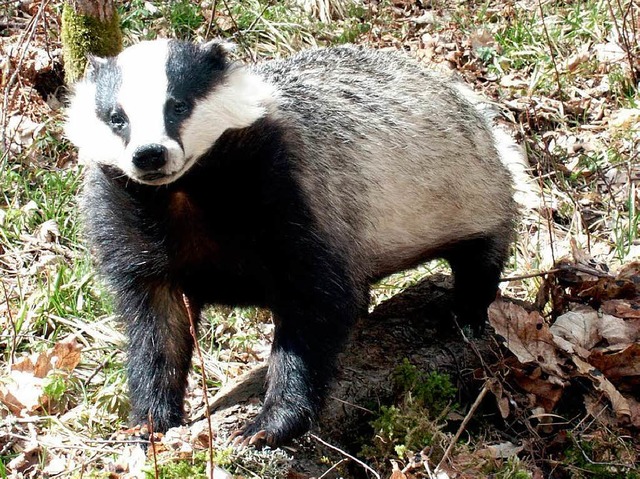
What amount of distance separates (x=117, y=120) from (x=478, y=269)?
92.9 inches

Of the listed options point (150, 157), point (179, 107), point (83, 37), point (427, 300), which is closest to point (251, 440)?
point (150, 157)

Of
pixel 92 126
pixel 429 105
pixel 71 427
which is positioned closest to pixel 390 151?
pixel 429 105

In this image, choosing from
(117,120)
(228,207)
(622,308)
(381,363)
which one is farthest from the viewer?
(622,308)

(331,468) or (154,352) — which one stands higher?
(154,352)

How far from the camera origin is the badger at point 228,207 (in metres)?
3.53

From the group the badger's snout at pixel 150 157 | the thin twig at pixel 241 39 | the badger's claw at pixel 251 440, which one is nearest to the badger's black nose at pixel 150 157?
the badger's snout at pixel 150 157

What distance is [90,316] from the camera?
5.37 metres

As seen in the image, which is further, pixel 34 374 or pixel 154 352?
pixel 34 374

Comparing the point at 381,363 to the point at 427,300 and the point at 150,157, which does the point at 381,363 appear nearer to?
the point at 427,300

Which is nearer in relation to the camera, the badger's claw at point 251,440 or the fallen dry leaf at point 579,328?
the badger's claw at point 251,440

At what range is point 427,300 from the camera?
5.10 meters

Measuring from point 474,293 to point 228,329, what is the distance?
1561 millimetres

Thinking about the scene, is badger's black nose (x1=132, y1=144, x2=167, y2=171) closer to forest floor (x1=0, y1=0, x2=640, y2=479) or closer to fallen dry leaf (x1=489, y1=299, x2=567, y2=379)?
forest floor (x1=0, y1=0, x2=640, y2=479)

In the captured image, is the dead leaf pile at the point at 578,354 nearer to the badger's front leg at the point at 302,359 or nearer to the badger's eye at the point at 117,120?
the badger's front leg at the point at 302,359
